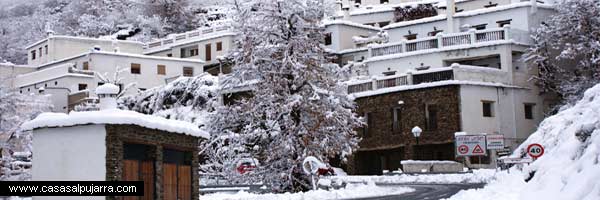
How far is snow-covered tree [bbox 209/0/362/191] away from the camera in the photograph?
2967 cm

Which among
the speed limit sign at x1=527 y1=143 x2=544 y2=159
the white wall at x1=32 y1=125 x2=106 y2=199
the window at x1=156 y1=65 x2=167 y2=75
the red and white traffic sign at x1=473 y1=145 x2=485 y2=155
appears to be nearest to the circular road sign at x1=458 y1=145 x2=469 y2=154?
the red and white traffic sign at x1=473 y1=145 x2=485 y2=155

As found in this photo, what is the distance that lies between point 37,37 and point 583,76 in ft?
244

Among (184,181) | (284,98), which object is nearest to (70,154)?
(184,181)

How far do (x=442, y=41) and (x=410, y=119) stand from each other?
5692mm

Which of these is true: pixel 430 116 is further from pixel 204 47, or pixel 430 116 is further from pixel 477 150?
pixel 204 47

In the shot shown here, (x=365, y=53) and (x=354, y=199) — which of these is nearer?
(x=354, y=199)

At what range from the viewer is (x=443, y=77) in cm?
4747

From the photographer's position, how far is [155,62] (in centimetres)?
7269

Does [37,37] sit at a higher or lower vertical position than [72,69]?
higher

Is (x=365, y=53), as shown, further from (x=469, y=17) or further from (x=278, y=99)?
(x=278, y=99)

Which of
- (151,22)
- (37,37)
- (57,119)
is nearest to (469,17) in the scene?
(57,119)

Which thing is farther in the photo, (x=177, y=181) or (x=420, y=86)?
(x=420, y=86)

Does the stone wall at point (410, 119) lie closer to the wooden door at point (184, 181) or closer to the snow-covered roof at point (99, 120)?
the wooden door at point (184, 181)

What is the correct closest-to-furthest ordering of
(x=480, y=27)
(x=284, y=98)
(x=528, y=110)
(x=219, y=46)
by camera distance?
(x=284, y=98), (x=528, y=110), (x=480, y=27), (x=219, y=46)
